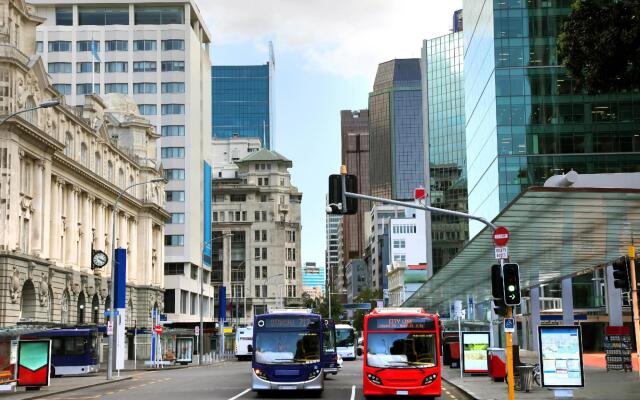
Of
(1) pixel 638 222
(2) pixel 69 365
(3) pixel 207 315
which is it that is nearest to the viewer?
(1) pixel 638 222

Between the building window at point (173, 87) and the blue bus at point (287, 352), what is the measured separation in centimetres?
8643

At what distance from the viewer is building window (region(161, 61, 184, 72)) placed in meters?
114

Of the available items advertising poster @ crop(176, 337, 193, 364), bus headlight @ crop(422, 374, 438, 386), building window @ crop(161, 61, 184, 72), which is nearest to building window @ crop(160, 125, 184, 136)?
building window @ crop(161, 61, 184, 72)

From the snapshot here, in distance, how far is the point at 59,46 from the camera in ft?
379

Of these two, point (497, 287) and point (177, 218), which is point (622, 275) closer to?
point (497, 287)

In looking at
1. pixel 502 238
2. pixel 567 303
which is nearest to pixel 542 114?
pixel 567 303

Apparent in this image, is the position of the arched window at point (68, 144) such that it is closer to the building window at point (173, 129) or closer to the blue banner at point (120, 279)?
the blue banner at point (120, 279)

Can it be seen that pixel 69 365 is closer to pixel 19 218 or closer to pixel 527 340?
pixel 19 218

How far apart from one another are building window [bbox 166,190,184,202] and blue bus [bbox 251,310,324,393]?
272 ft

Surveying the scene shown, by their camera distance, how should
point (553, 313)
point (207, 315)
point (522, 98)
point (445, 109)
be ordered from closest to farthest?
point (522, 98), point (553, 313), point (207, 315), point (445, 109)

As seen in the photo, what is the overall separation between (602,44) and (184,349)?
54083mm

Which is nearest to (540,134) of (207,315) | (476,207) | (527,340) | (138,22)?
(476,207)

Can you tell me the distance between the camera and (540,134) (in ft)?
256

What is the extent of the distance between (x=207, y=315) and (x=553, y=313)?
6317cm
